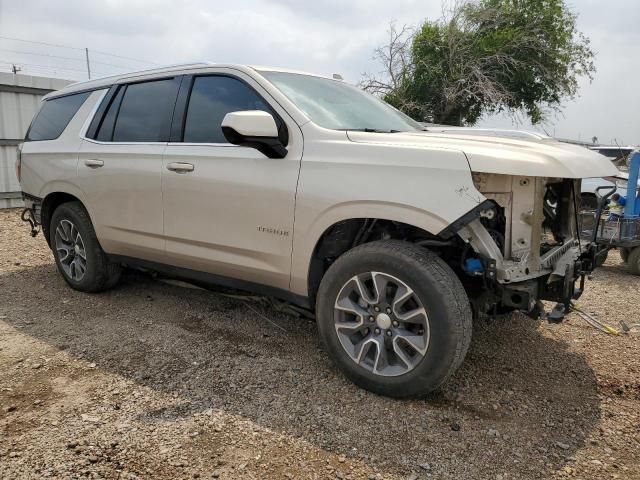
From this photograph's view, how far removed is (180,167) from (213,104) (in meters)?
0.51

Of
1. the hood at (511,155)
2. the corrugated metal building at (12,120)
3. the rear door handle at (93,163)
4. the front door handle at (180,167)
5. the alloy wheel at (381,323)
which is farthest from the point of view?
the corrugated metal building at (12,120)

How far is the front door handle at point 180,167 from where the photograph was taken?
3613 mm

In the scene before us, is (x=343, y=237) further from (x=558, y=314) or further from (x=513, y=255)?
(x=558, y=314)

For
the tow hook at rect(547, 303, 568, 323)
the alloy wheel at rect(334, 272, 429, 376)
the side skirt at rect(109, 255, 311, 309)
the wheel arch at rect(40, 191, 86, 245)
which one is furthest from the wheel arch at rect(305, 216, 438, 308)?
the wheel arch at rect(40, 191, 86, 245)

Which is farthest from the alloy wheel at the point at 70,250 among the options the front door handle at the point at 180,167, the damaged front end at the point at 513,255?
the damaged front end at the point at 513,255

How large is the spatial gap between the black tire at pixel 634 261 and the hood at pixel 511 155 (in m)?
3.77

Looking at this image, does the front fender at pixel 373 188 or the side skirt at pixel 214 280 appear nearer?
the front fender at pixel 373 188

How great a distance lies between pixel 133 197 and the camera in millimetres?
4020

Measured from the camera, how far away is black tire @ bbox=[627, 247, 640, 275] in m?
6.32

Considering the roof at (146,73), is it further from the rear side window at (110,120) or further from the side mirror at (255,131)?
the side mirror at (255,131)

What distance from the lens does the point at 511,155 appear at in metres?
2.58

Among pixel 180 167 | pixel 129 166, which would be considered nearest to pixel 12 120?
pixel 129 166

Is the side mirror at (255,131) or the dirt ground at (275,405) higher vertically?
the side mirror at (255,131)

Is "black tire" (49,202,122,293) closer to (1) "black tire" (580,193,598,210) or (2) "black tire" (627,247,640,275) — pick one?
(1) "black tire" (580,193,598,210)
